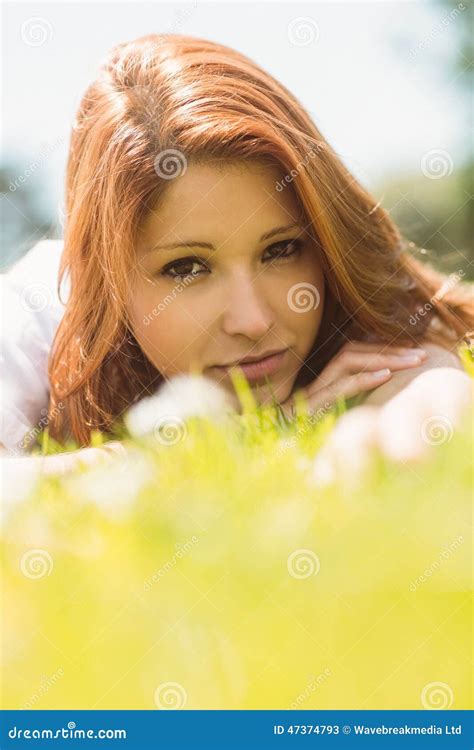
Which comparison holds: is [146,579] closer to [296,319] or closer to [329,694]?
[329,694]

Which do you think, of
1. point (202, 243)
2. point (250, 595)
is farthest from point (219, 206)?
point (250, 595)

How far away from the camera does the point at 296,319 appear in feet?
8.37

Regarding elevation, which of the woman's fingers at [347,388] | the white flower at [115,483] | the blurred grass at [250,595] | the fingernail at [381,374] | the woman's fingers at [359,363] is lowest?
the blurred grass at [250,595]

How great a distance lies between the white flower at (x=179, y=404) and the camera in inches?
93.6

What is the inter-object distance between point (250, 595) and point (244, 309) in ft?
4.08

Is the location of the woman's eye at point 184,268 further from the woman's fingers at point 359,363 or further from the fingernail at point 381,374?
the fingernail at point 381,374

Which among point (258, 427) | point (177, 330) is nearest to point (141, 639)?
point (258, 427)

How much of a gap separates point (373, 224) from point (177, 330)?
0.72 m

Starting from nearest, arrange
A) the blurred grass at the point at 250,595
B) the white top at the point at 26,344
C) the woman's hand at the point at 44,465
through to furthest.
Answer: the blurred grass at the point at 250,595 < the woman's hand at the point at 44,465 < the white top at the point at 26,344

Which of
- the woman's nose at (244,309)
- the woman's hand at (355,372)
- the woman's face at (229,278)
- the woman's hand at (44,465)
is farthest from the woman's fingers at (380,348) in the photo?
the woman's hand at (44,465)

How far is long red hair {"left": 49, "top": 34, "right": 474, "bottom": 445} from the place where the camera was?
245cm

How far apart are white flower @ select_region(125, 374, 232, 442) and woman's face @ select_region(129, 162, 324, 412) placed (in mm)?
45

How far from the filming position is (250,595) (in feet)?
4.14

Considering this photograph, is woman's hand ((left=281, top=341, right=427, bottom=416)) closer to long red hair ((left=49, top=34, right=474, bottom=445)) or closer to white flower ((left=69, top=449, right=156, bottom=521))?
long red hair ((left=49, top=34, right=474, bottom=445))
